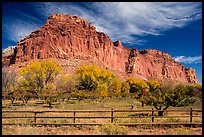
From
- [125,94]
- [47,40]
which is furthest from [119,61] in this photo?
[125,94]

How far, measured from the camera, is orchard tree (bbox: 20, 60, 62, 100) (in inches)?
1716

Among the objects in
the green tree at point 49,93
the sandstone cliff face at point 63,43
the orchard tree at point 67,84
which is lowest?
the green tree at point 49,93

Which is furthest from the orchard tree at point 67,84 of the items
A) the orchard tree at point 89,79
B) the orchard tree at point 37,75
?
the orchard tree at point 37,75

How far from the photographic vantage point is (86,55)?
15550cm

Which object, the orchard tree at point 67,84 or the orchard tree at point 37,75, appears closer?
the orchard tree at point 37,75

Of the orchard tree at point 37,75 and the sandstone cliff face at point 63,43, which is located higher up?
the sandstone cliff face at point 63,43

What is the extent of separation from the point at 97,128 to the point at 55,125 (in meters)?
2.58

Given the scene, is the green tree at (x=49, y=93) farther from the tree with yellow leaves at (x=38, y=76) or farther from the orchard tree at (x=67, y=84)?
the orchard tree at (x=67, y=84)

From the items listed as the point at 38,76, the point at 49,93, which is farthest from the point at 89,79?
the point at 38,76

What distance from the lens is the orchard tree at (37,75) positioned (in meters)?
43.6

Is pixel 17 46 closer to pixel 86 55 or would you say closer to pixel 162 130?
pixel 86 55

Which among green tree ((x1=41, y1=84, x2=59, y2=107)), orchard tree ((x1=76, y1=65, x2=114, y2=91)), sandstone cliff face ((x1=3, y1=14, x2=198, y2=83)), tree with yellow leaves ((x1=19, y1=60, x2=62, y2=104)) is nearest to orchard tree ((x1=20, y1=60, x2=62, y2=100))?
tree with yellow leaves ((x1=19, y1=60, x2=62, y2=104))

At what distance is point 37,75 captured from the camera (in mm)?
44531

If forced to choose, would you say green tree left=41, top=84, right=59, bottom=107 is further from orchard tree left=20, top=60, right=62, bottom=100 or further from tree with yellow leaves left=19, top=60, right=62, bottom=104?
orchard tree left=20, top=60, right=62, bottom=100
